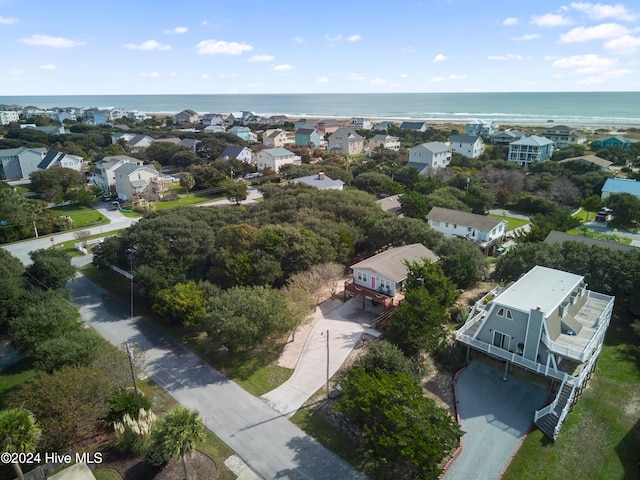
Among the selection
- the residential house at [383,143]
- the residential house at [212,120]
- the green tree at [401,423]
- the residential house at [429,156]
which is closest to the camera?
the green tree at [401,423]

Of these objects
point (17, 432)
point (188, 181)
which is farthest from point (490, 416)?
point (188, 181)

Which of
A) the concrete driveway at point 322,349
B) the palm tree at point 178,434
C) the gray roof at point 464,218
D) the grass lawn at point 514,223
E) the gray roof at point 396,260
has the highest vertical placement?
the gray roof at point 464,218

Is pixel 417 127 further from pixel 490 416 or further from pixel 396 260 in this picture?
pixel 490 416

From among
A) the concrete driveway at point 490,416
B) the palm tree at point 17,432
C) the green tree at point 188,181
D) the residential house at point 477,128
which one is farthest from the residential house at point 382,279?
the residential house at point 477,128

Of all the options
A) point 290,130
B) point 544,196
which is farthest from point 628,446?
point 290,130

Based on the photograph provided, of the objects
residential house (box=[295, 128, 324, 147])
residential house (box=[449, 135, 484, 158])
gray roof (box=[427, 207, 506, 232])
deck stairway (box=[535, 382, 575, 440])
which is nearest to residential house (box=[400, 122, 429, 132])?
residential house (box=[295, 128, 324, 147])

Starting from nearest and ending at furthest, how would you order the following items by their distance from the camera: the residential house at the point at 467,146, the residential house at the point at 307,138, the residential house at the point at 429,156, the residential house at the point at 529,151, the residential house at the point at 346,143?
the residential house at the point at 429,156, the residential house at the point at 529,151, the residential house at the point at 467,146, the residential house at the point at 346,143, the residential house at the point at 307,138

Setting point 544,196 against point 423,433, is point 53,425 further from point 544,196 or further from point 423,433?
point 544,196

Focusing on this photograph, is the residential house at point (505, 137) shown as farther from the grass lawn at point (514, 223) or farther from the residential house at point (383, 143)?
the grass lawn at point (514, 223)
